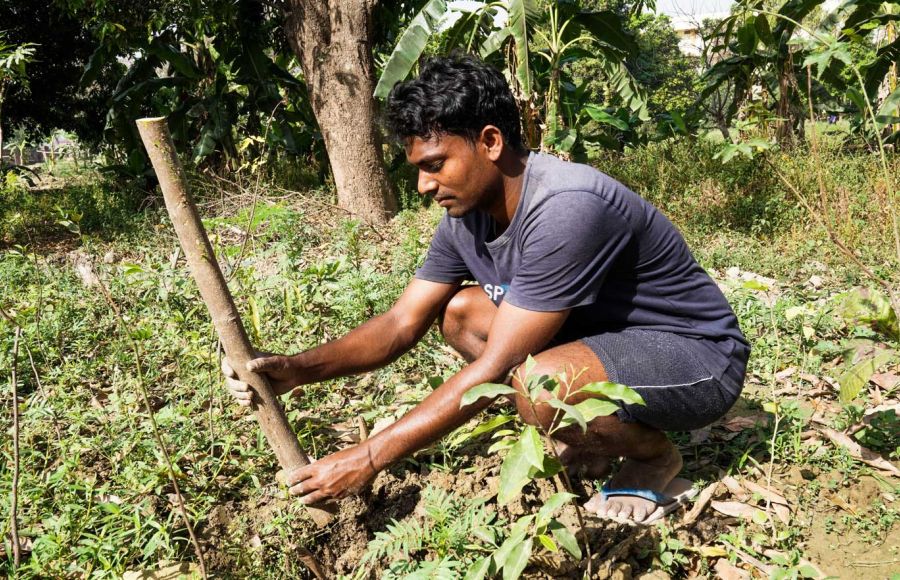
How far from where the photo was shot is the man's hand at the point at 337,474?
1.68m

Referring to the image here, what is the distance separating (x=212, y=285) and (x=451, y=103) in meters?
0.79

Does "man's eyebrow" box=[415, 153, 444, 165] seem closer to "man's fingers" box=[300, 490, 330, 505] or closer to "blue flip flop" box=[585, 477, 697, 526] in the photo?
"man's fingers" box=[300, 490, 330, 505]

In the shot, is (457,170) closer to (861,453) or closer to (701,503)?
(701,503)

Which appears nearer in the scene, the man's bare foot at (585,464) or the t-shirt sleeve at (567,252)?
the t-shirt sleeve at (567,252)

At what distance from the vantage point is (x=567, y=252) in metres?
1.70

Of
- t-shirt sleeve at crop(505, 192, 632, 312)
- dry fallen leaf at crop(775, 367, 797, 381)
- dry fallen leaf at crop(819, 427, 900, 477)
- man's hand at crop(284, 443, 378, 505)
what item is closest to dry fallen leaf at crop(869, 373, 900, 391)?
dry fallen leaf at crop(775, 367, 797, 381)

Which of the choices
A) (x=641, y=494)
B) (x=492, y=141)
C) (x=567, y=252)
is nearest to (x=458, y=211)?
(x=492, y=141)

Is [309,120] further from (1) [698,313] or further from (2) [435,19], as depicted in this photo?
(1) [698,313]

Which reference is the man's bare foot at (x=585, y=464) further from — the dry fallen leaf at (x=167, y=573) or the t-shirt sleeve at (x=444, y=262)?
the dry fallen leaf at (x=167, y=573)

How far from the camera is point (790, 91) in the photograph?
668 centimetres

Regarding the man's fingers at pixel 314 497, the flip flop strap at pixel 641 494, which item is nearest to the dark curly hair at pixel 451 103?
the man's fingers at pixel 314 497

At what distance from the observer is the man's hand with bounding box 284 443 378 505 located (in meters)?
1.68

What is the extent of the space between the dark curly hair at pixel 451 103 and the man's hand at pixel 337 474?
886 millimetres

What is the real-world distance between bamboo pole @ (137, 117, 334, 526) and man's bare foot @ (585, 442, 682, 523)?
2.76 ft
